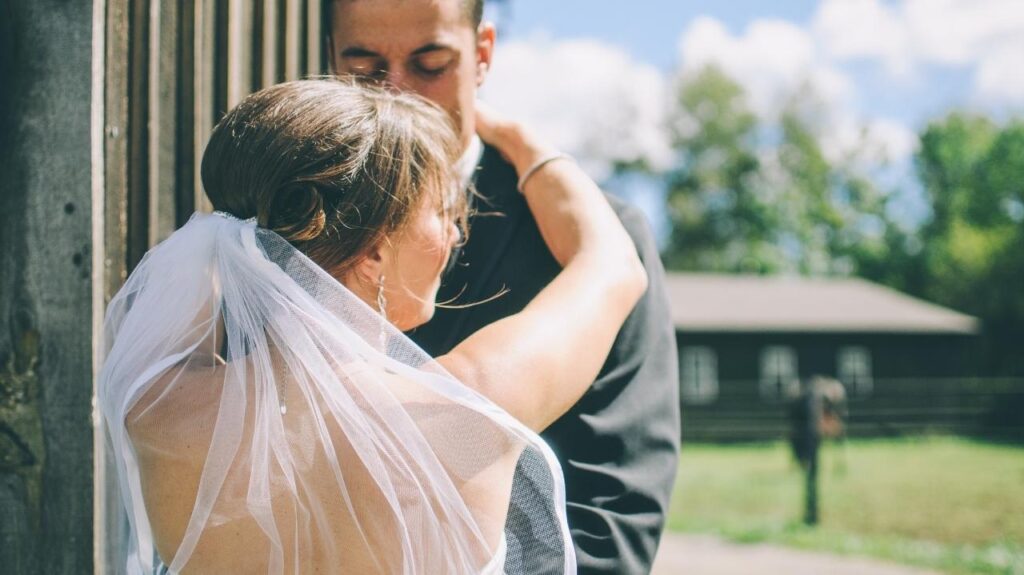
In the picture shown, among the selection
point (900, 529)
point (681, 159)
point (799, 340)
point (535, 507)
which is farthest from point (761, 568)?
point (681, 159)

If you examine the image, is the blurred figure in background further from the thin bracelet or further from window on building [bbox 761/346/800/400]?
the thin bracelet

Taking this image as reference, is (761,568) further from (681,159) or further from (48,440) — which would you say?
(681,159)

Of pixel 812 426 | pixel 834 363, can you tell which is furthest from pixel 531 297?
pixel 834 363

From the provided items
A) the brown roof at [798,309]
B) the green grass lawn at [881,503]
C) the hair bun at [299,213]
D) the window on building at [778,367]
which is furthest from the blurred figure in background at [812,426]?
the hair bun at [299,213]

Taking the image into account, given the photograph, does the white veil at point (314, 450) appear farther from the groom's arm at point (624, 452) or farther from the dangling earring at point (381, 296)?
the groom's arm at point (624, 452)

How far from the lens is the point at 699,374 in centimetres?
3123

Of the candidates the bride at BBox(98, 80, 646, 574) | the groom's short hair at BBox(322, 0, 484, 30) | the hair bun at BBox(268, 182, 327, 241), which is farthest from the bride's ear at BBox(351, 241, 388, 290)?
the groom's short hair at BBox(322, 0, 484, 30)

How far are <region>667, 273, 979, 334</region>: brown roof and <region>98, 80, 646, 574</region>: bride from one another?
28.3m

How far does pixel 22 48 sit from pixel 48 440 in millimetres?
844

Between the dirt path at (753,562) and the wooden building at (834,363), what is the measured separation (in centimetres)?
1674

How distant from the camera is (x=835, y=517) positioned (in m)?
13.3

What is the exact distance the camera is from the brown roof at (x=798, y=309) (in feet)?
105

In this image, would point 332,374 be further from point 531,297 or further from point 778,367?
point 778,367

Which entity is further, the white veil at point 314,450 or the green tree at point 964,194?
the green tree at point 964,194
